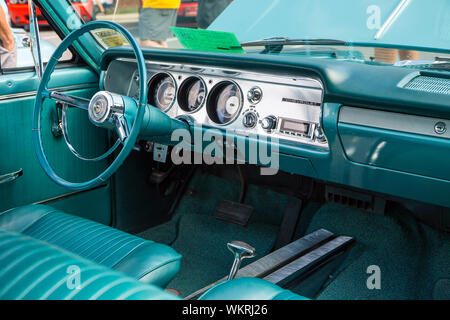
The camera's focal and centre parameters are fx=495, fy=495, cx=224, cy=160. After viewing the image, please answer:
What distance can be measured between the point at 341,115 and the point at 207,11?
88.9 inches

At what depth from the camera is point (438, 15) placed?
1948 millimetres

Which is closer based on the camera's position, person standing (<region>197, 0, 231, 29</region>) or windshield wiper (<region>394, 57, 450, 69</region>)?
windshield wiper (<region>394, 57, 450, 69</region>)

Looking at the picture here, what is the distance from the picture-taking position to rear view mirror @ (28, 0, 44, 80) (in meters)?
2.20

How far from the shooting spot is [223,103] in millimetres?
2135

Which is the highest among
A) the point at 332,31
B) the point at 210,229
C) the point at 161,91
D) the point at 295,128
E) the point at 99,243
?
the point at 332,31

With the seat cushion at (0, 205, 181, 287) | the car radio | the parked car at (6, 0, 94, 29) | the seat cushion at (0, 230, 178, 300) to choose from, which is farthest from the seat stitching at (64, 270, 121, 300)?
the parked car at (6, 0, 94, 29)

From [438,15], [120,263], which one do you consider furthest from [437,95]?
[120,263]

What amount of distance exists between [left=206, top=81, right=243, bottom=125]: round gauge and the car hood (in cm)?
38

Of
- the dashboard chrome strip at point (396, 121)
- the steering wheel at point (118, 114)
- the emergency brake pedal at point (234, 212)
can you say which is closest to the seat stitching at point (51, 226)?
the steering wheel at point (118, 114)

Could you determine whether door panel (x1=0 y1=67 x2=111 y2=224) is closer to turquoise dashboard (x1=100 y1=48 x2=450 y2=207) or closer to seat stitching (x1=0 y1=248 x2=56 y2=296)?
turquoise dashboard (x1=100 y1=48 x2=450 y2=207)

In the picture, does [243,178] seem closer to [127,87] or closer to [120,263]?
[127,87]

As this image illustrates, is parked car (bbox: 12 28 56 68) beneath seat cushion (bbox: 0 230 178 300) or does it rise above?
above

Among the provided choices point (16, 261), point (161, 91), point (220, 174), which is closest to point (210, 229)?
point (220, 174)

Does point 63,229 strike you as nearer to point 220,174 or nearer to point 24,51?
point 24,51
